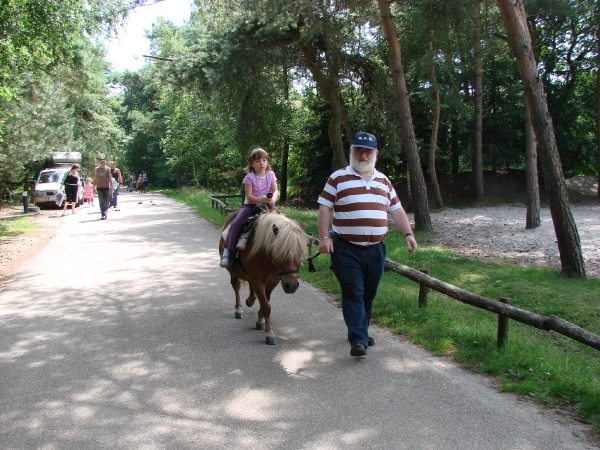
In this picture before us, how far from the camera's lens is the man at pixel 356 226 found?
5.50m

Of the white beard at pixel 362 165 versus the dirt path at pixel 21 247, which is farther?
the dirt path at pixel 21 247

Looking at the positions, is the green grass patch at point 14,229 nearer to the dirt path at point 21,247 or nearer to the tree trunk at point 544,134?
the dirt path at point 21,247

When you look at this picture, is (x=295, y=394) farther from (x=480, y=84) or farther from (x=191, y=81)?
(x=480, y=84)

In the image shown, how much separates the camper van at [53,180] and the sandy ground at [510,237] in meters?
18.3

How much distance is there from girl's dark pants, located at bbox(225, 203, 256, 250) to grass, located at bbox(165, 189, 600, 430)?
85.0 inches

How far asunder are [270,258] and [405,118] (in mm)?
11395

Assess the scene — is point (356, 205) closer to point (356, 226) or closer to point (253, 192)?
point (356, 226)

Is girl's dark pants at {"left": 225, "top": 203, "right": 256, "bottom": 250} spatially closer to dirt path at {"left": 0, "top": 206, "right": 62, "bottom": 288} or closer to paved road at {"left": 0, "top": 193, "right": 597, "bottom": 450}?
paved road at {"left": 0, "top": 193, "right": 597, "bottom": 450}

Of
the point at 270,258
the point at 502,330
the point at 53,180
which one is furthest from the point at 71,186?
the point at 502,330

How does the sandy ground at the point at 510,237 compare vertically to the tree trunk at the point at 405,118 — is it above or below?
below

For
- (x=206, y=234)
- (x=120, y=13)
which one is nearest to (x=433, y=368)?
(x=206, y=234)

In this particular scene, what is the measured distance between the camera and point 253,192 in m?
6.96

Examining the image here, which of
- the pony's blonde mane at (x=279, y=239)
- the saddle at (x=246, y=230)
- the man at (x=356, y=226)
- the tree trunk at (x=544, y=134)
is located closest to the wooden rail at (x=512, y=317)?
the man at (x=356, y=226)

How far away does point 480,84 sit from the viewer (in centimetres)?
2744
